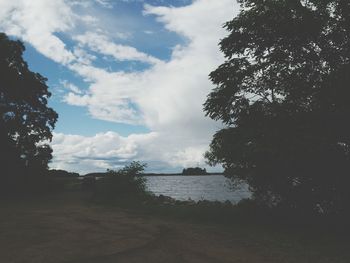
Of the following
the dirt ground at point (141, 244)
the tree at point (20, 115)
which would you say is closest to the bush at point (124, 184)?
the tree at point (20, 115)

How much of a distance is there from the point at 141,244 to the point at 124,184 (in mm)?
19053

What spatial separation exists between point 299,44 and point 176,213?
1026cm

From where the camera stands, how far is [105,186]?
29141 mm

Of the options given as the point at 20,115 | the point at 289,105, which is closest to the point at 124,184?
the point at 20,115

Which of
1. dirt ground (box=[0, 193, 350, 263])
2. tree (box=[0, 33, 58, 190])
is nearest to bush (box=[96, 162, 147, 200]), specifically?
tree (box=[0, 33, 58, 190])

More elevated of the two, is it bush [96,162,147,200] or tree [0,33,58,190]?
tree [0,33,58,190]

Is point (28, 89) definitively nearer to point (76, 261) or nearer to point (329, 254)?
point (76, 261)

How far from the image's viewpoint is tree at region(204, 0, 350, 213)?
14.1m

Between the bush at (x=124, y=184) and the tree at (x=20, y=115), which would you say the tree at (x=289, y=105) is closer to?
the bush at (x=124, y=184)

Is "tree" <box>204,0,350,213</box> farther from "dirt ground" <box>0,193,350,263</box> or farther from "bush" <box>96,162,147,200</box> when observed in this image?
"bush" <box>96,162,147,200</box>

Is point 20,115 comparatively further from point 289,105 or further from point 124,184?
point 289,105

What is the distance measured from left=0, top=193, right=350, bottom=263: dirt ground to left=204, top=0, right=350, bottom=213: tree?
300 cm

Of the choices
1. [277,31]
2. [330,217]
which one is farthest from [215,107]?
[330,217]

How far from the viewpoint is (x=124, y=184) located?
29344 millimetres
